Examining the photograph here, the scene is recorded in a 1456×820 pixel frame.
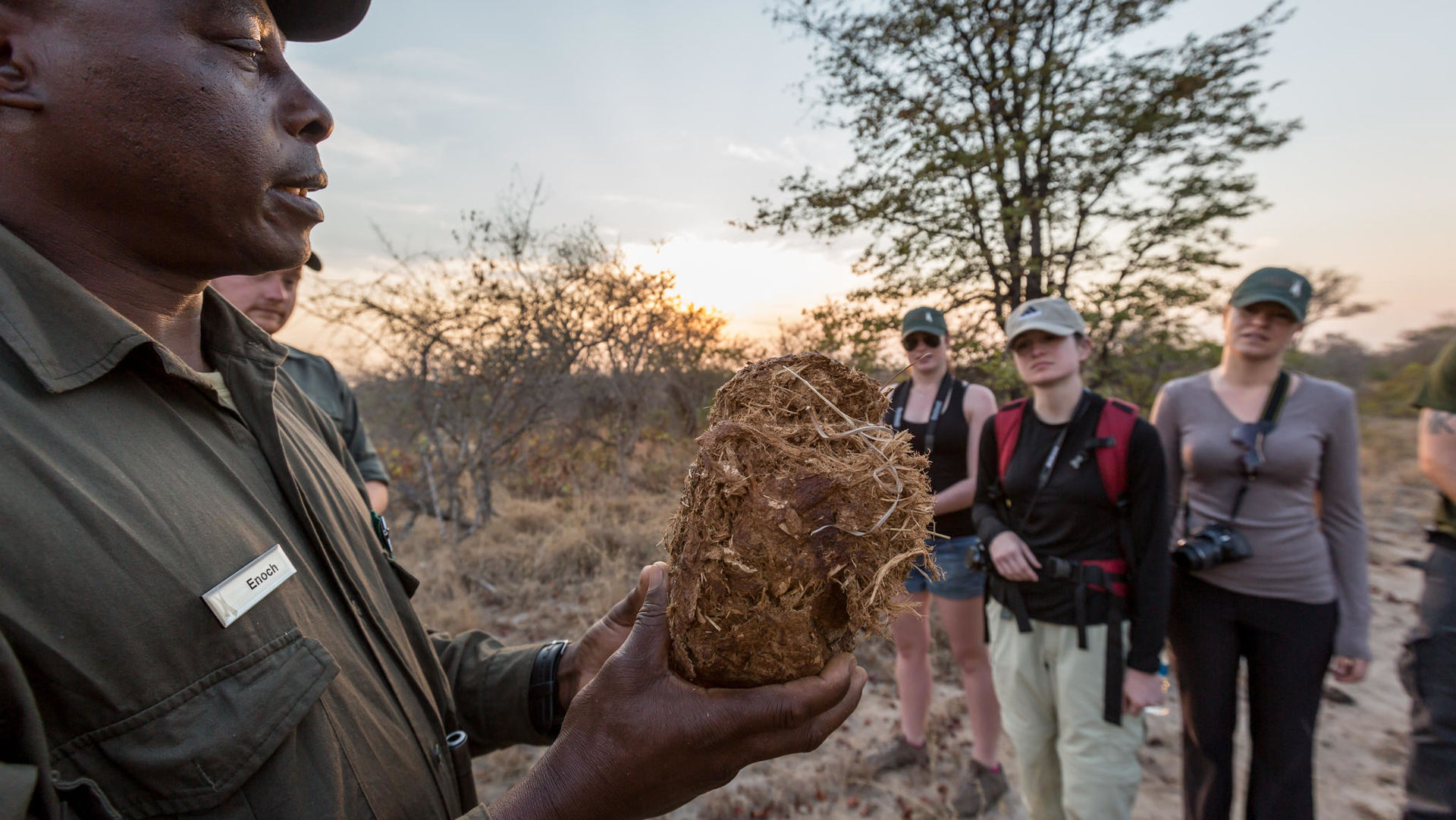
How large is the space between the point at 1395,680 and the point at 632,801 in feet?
23.2

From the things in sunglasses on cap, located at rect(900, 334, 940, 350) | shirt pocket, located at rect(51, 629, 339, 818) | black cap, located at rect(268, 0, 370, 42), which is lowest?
shirt pocket, located at rect(51, 629, 339, 818)

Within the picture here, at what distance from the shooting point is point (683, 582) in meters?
1.25

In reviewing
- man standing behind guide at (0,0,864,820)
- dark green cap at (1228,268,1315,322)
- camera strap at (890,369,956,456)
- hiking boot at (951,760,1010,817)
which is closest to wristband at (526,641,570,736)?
man standing behind guide at (0,0,864,820)

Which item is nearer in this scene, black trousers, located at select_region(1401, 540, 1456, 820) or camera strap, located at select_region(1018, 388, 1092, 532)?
black trousers, located at select_region(1401, 540, 1456, 820)

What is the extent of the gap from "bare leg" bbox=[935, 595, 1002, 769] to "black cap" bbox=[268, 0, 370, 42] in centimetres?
387

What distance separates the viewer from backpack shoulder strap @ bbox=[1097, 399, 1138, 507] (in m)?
2.77

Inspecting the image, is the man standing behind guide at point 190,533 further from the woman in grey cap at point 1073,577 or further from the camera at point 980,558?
the camera at point 980,558

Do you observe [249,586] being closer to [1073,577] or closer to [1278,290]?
[1073,577]

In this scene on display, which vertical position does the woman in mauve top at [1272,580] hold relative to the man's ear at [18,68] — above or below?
below

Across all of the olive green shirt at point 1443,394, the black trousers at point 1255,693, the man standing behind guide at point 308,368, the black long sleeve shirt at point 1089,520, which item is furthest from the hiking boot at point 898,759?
the man standing behind guide at point 308,368

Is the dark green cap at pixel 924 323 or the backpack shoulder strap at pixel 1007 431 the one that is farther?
the dark green cap at pixel 924 323

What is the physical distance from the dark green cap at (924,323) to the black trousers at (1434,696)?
2.47 meters

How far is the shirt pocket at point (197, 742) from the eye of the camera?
2.70 feet

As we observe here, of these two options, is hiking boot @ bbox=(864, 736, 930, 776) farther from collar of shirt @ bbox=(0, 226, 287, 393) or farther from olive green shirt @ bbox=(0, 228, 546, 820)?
collar of shirt @ bbox=(0, 226, 287, 393)
